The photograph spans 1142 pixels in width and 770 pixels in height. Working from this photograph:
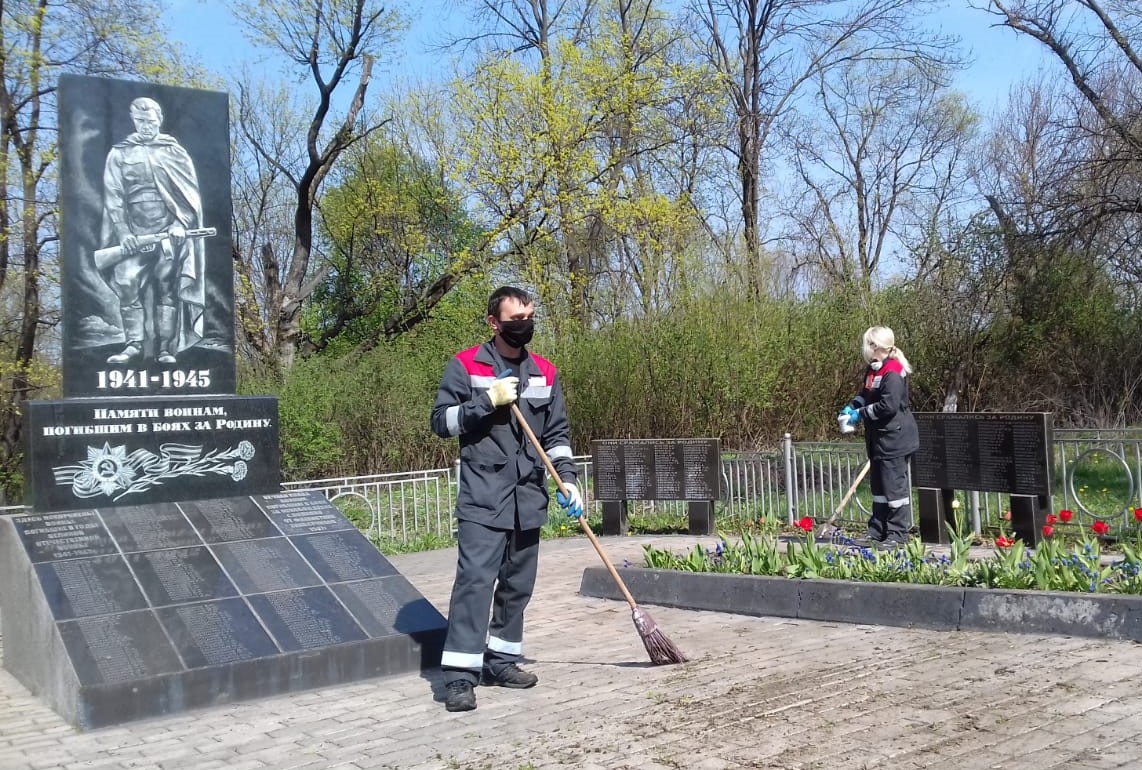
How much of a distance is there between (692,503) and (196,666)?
712 centimetres

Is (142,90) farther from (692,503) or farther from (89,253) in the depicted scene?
(692,503)

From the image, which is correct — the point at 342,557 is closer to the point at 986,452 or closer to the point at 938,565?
the point at 938,565

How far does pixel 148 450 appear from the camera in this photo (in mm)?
7039

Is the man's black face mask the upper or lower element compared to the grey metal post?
upper

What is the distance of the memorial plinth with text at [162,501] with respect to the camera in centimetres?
545

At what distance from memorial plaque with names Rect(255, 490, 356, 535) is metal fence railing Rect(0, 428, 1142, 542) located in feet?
10.1

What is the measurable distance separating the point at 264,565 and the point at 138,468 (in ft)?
4.39

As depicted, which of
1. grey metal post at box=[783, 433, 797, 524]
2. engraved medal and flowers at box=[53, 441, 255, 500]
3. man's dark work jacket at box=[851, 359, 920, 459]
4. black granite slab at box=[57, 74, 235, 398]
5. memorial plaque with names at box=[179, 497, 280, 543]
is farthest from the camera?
grey metal post at box=[783, 433, 797, 524]

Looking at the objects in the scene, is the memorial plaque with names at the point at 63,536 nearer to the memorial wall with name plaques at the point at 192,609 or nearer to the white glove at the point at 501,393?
the memorial wall with name plaques at the point at 192,609

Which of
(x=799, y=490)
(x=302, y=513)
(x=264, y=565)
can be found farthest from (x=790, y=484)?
(x=264, y=565)

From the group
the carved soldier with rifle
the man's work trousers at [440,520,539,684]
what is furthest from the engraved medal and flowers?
the man's work trousers at [440,520,539,684]

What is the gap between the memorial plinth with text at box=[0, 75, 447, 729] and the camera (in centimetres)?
545

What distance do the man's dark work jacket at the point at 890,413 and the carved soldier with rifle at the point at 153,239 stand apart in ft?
18.1

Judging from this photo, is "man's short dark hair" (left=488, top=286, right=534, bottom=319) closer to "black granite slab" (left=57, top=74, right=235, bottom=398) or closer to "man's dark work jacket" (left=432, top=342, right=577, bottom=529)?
"man's dark work jacket" (left=432, top=342, right=577, bottom=529)
